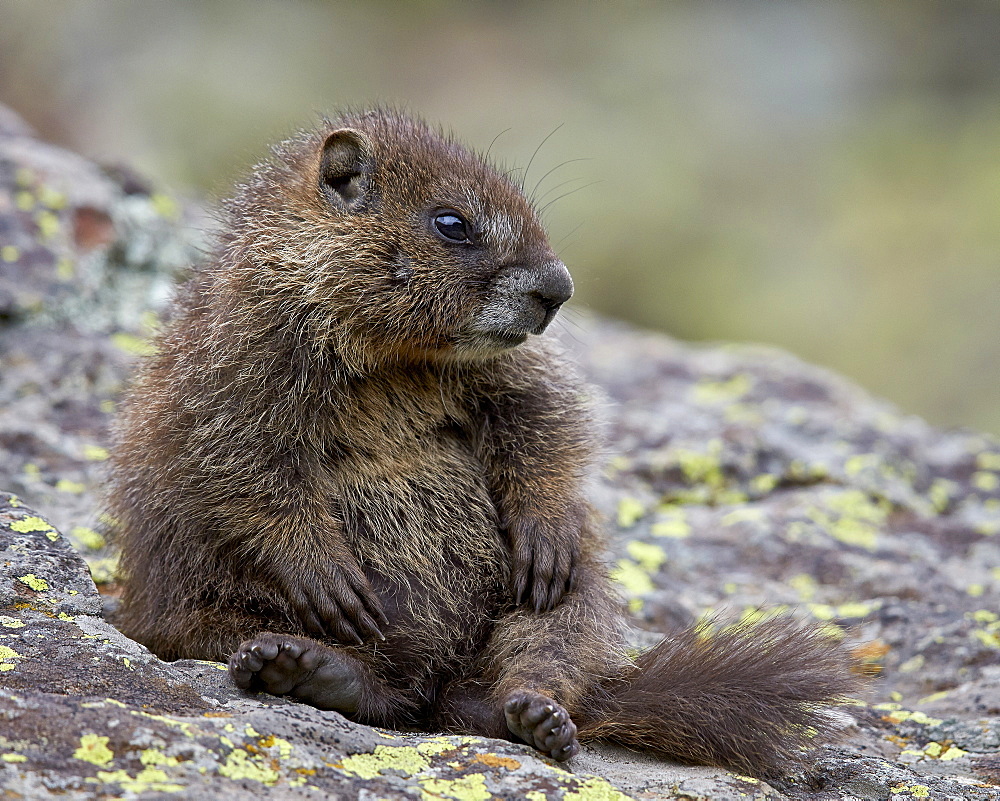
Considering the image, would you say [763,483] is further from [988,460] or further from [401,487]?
[401,487]

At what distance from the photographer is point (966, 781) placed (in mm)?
4312

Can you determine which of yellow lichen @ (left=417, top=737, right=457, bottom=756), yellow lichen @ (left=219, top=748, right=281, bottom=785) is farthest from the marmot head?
yellow lichen @ (left=219, top=748, right=281, bottom=785)

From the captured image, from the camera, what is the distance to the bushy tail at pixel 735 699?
4.22 metres

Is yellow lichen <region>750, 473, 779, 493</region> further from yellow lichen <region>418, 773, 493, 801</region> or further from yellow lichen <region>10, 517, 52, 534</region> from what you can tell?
yellow lichen <region>10, 517, 52, 534</region>

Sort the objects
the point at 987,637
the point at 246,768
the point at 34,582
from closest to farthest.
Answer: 1. the point at 246,768
2. the point at 34,582
3. the point at 987,637

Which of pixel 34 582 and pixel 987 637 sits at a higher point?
pixel 987 637

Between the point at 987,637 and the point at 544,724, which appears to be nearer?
the point at 544,724

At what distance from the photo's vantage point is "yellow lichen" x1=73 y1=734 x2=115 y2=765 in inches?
122

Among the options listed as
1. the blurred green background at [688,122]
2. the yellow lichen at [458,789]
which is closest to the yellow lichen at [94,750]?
the yellow lichen at [458,789]

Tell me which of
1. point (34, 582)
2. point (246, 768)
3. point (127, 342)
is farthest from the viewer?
point (127, 342)

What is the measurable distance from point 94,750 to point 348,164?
3.02 metres

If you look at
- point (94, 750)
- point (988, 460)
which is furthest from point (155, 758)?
point (988, 460)

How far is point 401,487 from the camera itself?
493cm

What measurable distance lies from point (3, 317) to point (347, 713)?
4.19 meters
